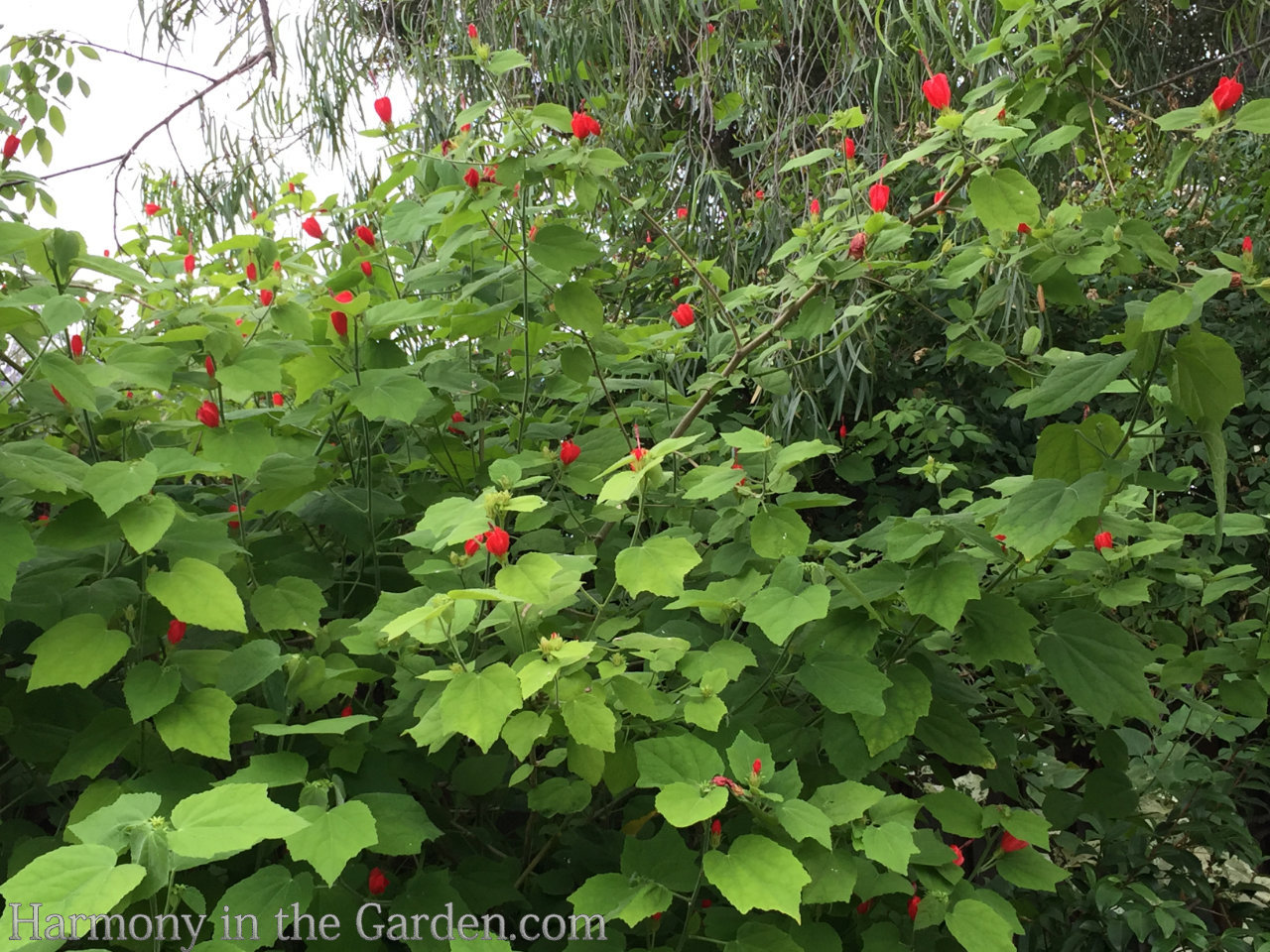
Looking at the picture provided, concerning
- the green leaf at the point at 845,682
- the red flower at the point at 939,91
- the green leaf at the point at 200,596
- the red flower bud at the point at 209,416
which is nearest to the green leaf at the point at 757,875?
the green leaf at the point at 845,682

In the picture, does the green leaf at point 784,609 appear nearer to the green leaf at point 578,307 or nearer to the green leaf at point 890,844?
the green leaf at point 890,844

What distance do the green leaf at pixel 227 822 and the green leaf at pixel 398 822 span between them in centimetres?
25

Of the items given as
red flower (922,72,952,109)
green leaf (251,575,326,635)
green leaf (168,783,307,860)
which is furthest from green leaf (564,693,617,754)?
red flower (922,72,952,109)

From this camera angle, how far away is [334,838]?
81 centimetres

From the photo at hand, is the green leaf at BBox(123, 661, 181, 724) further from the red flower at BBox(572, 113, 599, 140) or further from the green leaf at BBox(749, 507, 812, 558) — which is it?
the red flower at BBox(572, 113, 599, 140)

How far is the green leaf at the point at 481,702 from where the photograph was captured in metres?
0.79

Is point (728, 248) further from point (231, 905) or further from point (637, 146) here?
point (231, 905)

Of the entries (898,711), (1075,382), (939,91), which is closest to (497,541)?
(898,711)

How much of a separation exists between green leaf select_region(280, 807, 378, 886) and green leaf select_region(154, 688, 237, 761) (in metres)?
0.13

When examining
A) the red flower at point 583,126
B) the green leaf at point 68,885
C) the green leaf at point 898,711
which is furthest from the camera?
the red flower at point 583,126

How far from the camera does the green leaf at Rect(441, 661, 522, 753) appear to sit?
789 millimetres

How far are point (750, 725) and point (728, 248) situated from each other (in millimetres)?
2030

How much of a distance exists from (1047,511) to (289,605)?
0.87m

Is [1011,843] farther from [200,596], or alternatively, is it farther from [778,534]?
[200,596]
